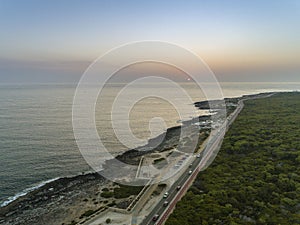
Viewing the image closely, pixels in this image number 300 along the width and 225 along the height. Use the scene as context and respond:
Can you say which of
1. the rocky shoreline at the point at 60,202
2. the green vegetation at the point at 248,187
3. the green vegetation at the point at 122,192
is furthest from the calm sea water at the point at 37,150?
the green vegetation at the point at 248,187

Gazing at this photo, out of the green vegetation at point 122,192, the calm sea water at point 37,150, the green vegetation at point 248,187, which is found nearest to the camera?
the green vegetation at point 248,187

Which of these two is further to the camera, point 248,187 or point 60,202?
point 60,202

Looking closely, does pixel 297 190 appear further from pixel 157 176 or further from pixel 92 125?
pixel 92 125

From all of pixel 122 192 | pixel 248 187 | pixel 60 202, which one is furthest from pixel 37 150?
pixel 248 187

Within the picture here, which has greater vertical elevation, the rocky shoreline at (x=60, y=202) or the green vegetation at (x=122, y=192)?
the green vegetation at (x=122, y=192)

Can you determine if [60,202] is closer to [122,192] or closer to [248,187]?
[122,192]

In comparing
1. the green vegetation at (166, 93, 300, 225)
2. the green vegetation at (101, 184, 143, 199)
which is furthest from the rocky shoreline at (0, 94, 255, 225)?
the green vegetation at (166, 93, 300, 225)

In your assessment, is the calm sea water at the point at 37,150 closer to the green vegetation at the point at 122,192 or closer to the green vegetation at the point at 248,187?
the green vegetation at the point at 122,192

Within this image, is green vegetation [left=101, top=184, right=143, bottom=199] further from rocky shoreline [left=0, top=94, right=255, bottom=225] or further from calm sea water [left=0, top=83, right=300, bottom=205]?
calm sea water [left=0, top=83, right=300, bottom=205]
